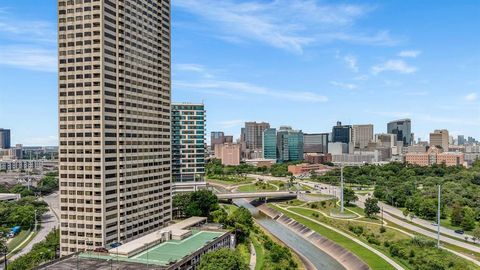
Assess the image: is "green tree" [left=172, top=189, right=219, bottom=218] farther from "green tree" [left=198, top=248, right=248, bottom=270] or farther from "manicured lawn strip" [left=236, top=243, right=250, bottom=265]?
"green tree" [left=198, top=248, right=248, bottom=270]

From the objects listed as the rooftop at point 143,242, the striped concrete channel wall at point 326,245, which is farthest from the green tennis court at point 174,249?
the striped concrete channel wall at point 326,245

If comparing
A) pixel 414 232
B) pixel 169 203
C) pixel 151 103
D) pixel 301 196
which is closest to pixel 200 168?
pixel 301 196

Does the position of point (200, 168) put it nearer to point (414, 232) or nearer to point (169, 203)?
point (169, 203)

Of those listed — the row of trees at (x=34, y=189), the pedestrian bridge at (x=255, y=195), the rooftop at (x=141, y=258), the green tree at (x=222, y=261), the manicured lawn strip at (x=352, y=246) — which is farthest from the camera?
the row of trees at (x=34, y=189)

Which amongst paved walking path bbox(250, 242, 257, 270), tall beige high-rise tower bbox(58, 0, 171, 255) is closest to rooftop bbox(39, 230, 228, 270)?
tall beige high-rise tower bbox(58, 0, 171, 255)

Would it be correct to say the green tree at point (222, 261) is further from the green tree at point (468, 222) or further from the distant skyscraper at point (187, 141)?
the distant skyscraper at point (187, 141)

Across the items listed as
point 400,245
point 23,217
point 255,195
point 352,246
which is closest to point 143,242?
point 352,246
